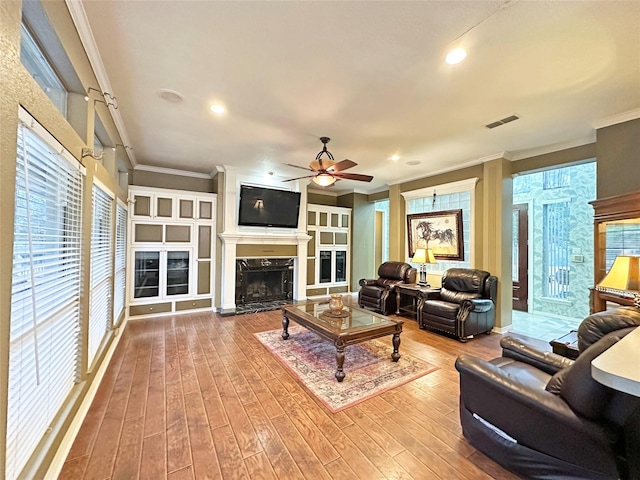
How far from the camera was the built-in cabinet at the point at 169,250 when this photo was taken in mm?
4879

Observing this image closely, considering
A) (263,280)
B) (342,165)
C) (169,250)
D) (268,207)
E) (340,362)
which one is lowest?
(340,362)

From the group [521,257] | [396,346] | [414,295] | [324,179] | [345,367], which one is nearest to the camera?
[345,367]

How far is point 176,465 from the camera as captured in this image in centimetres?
170

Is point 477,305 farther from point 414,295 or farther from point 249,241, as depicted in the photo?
point 249,241

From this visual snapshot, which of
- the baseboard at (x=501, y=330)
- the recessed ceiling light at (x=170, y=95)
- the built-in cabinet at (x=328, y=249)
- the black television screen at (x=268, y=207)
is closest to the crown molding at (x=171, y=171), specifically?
the black television screen at (x=268, y=207)

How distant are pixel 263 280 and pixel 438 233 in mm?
3853

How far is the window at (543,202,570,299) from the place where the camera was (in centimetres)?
534

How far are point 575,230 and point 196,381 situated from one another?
22.3ft

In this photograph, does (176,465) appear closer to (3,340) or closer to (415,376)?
(3,340)

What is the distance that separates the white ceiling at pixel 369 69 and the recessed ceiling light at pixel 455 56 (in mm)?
52

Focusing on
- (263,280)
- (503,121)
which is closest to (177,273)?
(263,280)

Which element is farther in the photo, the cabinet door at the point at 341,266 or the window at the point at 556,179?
the cabinet door at the point at 341,266

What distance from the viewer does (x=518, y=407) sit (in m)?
1.58

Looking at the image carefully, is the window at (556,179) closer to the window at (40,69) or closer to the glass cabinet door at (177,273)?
the window at (40,69)
